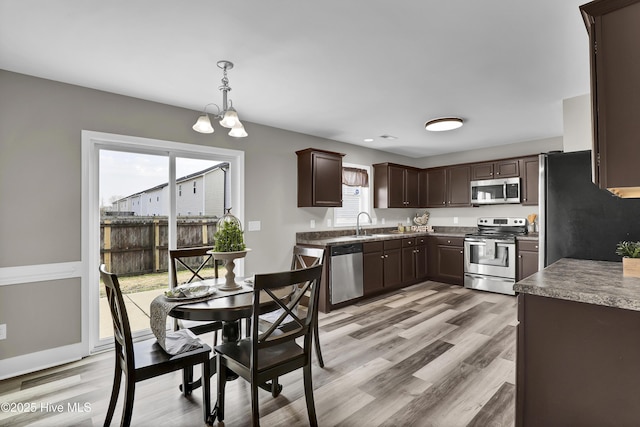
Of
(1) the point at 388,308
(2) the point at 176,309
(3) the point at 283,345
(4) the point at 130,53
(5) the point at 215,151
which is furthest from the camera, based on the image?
(1) the point at 388,308

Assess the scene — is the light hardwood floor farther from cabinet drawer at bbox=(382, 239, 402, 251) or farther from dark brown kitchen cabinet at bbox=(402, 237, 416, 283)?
dark brown kitchen cabinet at bbox=(402, 237, 416, 283)

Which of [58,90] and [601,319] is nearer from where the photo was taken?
[601,319]

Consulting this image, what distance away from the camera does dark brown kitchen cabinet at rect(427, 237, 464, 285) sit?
5.50m

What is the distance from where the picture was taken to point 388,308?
4301 millimetres

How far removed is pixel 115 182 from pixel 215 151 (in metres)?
1.08

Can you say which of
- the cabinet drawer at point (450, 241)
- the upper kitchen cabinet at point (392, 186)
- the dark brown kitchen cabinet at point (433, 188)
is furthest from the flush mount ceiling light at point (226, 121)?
the dark brown kitchen cabinet at point (433, 188)

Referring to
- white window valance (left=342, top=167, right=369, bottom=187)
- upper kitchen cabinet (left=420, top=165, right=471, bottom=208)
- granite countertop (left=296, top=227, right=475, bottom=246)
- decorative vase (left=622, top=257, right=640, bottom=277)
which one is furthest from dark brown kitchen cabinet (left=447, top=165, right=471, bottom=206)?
decorative vase (left=622, top=257, right=640, bottom=277)

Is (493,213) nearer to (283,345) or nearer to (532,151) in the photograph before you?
(532,151)

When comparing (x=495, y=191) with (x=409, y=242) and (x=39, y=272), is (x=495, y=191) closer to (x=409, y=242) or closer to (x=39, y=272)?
(x=409, y=242)

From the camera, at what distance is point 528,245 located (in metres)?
4.73

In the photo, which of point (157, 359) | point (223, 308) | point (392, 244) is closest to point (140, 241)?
point (157, 359)

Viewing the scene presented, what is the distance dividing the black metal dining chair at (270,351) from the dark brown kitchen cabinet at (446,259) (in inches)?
166

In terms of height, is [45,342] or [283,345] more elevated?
[283,345]

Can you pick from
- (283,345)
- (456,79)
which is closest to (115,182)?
(283,345)
